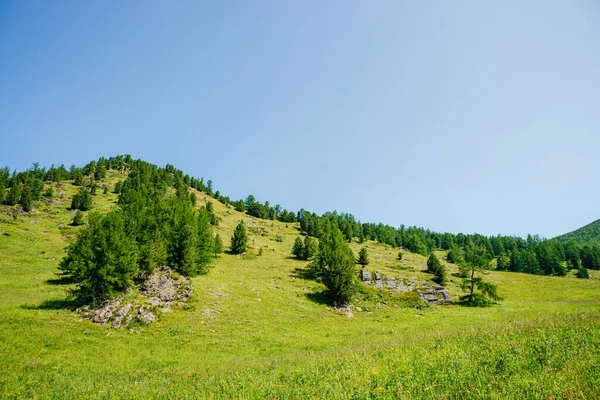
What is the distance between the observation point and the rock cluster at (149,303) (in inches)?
1243

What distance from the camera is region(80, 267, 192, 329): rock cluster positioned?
31.6 m

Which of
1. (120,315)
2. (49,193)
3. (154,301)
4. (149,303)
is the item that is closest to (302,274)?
(154,301)

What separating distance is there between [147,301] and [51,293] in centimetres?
1593

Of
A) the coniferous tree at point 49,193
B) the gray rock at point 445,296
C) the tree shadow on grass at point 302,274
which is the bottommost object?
→ the gray rock at point 445,296

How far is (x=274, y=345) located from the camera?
29.9 metres

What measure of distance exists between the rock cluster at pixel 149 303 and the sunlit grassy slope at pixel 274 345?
1456 mm

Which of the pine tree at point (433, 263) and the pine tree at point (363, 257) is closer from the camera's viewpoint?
the pine tree at point (433, 263)

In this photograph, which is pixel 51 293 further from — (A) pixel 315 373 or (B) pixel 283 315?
(A) pixel 315 373

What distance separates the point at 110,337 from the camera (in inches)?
1108

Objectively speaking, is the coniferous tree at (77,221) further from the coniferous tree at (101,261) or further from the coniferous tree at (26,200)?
the coniferous tree at (101,261)

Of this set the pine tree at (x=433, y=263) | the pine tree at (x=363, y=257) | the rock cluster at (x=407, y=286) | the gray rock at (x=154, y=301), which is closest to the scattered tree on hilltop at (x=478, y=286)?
the rock cluster at (x=407, y=286)

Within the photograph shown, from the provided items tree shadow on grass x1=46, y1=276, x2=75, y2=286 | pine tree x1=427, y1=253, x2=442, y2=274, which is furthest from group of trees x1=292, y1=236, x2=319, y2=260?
tree shadow on grass x1=46, y1=276, x2=75, y2=286

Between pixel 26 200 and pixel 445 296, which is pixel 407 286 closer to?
pixel 445 296

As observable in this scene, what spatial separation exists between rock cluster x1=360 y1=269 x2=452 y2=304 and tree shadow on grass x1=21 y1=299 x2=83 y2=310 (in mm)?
50069
